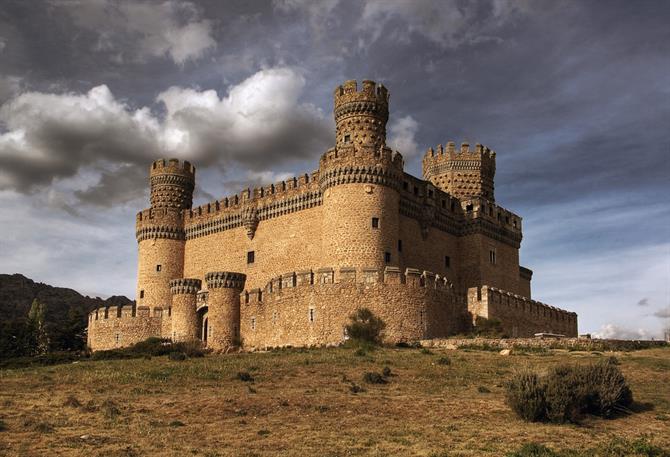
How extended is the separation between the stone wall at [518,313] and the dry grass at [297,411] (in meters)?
11.3

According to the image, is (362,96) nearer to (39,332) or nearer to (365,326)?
(365,326)

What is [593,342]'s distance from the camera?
3431 cm

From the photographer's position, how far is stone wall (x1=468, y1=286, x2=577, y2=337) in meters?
41.0

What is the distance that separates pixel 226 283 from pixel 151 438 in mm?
24362

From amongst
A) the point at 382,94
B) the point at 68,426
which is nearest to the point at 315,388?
the point at 68,426

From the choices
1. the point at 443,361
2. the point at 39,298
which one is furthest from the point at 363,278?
the point at 39,298

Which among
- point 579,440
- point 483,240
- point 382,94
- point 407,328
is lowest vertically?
point 579,440

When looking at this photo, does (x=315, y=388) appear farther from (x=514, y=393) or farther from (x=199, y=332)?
(x=199, y=332)

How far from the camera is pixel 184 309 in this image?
147 ft

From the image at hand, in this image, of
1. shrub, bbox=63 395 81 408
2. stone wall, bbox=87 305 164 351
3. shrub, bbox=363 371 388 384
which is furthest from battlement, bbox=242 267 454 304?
shrub, bbox=63 395 81 408

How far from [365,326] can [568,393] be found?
49.6ft

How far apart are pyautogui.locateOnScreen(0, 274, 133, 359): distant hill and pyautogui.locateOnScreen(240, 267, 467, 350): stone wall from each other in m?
23.9

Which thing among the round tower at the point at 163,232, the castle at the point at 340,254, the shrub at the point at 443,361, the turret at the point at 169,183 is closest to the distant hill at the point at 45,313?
the castle at the point at 340,254

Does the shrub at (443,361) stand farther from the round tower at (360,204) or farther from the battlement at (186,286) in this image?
the battlement at (186,286)
